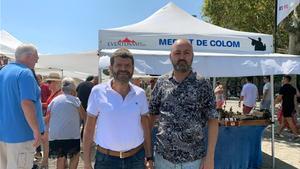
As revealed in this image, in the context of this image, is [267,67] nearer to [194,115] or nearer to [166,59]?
[166,59]

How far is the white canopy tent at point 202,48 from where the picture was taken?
650cm

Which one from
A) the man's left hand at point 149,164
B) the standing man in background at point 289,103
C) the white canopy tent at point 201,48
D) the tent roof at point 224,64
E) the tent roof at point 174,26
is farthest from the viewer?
the standing man in background at point 289,103

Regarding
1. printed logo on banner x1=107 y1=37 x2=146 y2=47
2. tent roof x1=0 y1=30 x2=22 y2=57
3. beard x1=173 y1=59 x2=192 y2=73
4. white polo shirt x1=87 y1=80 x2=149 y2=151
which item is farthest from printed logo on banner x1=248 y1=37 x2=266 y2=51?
tent roof x1=0 y1=30 x2=22 y2=57

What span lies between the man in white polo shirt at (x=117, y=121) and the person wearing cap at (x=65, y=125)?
2303mm

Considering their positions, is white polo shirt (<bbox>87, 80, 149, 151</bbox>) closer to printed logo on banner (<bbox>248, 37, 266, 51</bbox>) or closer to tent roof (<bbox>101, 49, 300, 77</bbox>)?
tent roof (<bbox>101, 49, 300, 77</bbox>)

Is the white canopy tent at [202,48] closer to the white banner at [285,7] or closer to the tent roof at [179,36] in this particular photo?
the tent roof at [179,36]

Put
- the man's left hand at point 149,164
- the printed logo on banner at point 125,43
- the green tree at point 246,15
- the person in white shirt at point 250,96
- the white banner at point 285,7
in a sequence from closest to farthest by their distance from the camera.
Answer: the man's left hand at point 149,164, the printed logo on banner at point 125,43, the white banner at point 285,7, the person in white shirt at point 250,96, the green tree at point 246,15

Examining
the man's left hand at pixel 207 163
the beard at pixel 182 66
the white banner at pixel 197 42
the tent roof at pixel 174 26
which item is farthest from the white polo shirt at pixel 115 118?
the tent roof at pixel 174 26

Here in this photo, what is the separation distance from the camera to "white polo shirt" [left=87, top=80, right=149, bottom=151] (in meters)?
3.12

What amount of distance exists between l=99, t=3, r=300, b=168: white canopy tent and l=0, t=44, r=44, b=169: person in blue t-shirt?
2.52m

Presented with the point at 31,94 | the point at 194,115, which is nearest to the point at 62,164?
the point at 31,94

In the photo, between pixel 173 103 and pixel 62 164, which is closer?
pixel 173 103

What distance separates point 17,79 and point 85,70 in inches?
421

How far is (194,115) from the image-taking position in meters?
3.11
